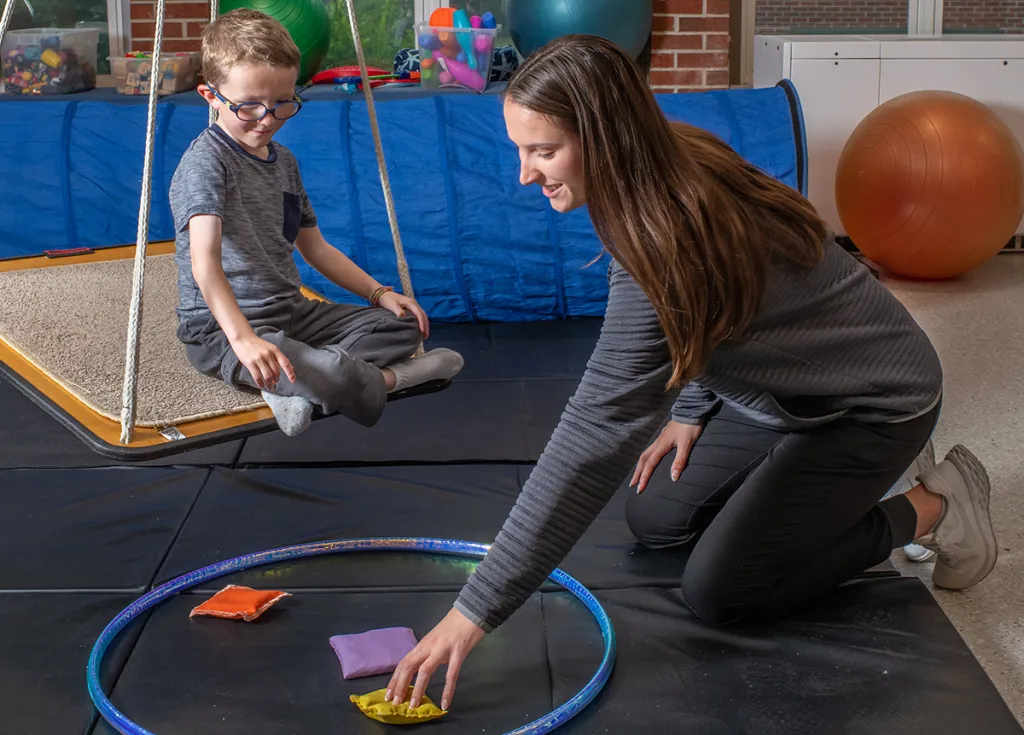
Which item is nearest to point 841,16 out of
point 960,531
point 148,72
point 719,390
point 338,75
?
point 338,75

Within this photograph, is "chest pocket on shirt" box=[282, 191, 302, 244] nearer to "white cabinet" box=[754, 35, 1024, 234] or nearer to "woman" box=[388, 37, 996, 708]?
"woman" box=[388, 37, 996, 708]

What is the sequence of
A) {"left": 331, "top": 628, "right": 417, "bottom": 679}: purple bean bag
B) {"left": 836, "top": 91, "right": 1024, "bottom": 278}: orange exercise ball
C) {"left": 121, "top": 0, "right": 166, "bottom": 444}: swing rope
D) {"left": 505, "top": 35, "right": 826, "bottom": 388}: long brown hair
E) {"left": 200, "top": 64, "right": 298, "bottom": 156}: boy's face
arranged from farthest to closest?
{"left": 836, "top": 91, "right": 1024, "bottom": 278}: orange exercise ball < {"left": 200, "top": 64, "right": 298, "bottom": 156}: boy's face < {"left": 121, "top": 0, "right": 166, "bottom": 444}: swing rope < {"left": 331, "top": 628, "right": 417, "bottom": 679}: purple bean bag < {"left": 505, "top": 35, "right": 826, "bottom": 388}: long brown hair

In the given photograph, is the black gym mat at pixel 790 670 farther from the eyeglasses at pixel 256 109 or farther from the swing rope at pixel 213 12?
the swing rope at pixel 213 12

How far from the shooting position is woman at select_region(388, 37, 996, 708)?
1320mm

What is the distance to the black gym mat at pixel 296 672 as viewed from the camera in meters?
1.52

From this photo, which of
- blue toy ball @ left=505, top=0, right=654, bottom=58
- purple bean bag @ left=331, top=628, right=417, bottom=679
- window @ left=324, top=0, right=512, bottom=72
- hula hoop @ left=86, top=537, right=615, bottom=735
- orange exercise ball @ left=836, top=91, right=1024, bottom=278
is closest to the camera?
hula hoop @ left=86, top=537, right=615, bottom=735

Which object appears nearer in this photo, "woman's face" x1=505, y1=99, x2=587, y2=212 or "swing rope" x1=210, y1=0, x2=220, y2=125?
"woman's face" x1=505, y1=99, x2=587, y2=212

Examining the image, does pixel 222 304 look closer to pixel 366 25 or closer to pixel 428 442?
pixel 428 442

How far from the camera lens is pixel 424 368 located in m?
1.98

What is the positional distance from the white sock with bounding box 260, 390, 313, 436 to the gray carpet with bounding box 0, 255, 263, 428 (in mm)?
96

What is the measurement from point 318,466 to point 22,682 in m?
0.86

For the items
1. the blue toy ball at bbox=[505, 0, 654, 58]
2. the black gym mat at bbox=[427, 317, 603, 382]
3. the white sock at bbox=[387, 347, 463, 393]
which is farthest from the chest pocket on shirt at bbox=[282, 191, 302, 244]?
the blue toy ball at bbox=[505, 0, 654, 58]

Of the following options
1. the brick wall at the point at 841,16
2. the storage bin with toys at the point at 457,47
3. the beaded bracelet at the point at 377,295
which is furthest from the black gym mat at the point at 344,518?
the brick wall at the point at 841,16

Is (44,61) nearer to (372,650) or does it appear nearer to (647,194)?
(372,650)
